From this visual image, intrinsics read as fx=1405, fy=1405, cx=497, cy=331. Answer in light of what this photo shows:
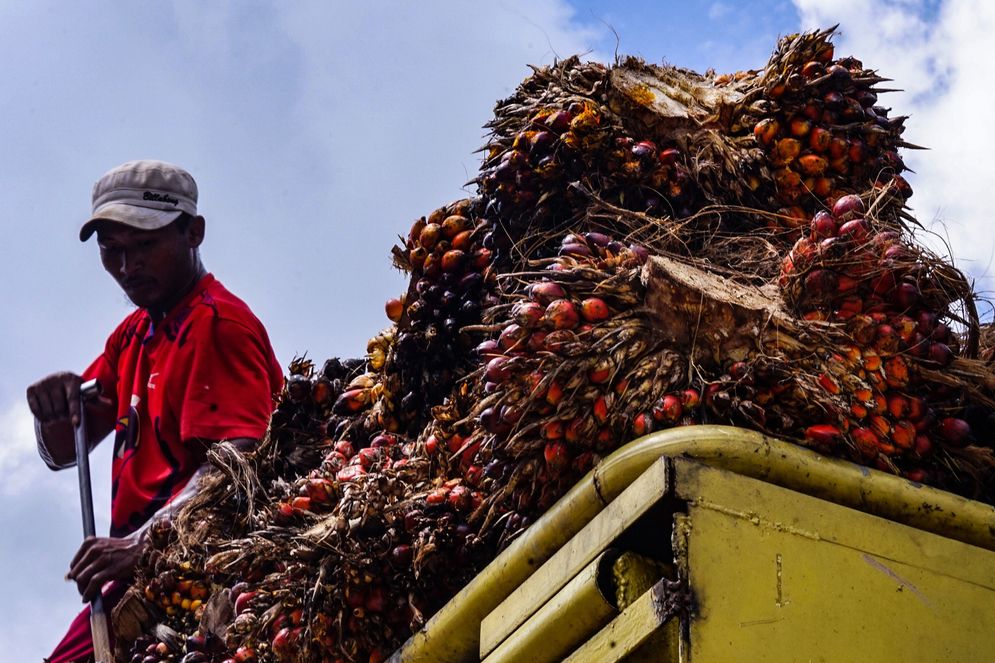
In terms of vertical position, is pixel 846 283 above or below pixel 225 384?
below

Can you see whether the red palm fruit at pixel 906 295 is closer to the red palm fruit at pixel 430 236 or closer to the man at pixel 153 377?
the red palm fruit at pixel 430 236

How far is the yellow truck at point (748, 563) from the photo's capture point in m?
2.36

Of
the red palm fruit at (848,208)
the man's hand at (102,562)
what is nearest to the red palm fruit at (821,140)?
the red palm fruit at (848,208)

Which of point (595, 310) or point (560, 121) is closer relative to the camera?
point (595, 310)

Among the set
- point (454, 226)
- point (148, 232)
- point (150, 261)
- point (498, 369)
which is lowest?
point (498, 369)

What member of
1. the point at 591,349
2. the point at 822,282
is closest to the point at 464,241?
the point at 591,349

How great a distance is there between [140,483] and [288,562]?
180cm

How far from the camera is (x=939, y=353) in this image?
9.34ft

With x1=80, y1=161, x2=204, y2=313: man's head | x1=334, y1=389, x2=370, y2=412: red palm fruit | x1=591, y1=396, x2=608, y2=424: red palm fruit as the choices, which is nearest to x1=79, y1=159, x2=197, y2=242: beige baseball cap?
x1=80, y1=161, x2=204, y2=313: man's head

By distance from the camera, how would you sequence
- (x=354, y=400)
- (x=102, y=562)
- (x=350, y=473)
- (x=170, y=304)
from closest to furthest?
(x=350, y=473) → (x=354, y=400) → (x=102, y=562) → (x=170, y=304)

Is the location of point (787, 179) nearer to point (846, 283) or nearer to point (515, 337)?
point (846, 283)

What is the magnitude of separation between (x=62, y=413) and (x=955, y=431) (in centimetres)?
395

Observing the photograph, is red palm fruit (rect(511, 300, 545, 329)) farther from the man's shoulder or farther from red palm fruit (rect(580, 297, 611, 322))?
the man's shoulder

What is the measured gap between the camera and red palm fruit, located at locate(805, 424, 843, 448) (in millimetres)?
2639
